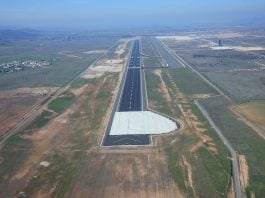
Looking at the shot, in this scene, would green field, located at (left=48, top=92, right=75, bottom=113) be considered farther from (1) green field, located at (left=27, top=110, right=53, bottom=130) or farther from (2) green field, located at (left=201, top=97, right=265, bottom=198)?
(2) green field, located at (left=201, top=97, right=265, bottom=198)

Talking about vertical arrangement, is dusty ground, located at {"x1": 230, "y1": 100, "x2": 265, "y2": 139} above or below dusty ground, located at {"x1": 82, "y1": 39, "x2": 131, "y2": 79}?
below

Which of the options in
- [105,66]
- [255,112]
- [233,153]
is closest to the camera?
[233,153]

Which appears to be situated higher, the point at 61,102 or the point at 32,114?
the point at 61,102

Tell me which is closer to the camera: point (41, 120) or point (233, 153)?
point (233, 153)

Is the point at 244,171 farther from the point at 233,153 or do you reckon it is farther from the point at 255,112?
the point at 255,112

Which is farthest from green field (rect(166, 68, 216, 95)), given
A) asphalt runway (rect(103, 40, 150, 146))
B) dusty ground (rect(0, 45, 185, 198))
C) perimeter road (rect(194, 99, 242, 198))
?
dusty ground (rect(0, 45, 185, 198))

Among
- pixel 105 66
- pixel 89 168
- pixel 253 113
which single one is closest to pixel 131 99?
pixel 253 113

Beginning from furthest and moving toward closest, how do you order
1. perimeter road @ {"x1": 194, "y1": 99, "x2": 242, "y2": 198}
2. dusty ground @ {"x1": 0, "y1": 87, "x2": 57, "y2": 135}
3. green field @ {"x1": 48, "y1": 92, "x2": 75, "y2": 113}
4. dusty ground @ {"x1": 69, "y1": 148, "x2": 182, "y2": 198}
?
green field @ {"x1": 48, "y1": 92, "x2": 75, "y2": 113} → dusty ground @ {"x1": 0, "y1": 87, "x2": 57, "y2": 135} → dusty ground @ {"x1": 69, "y1": 148, "x2": 182, "y2": 198} → perimeter road @ {"x1": 194, "y1": 99, "x2": 242, "y2": 198}

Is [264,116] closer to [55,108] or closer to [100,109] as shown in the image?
[100,109]

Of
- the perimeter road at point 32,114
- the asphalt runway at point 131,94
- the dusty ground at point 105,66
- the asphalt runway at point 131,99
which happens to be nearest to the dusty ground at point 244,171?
the asphalt runway at point 131,99

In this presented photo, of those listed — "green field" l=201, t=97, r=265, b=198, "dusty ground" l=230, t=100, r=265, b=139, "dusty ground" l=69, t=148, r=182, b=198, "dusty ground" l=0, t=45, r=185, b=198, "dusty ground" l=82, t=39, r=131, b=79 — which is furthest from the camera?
"dusty ground" l=82, t=39, r=131, b=79
